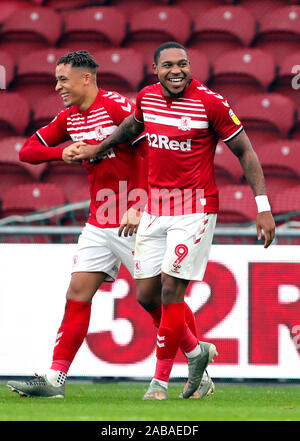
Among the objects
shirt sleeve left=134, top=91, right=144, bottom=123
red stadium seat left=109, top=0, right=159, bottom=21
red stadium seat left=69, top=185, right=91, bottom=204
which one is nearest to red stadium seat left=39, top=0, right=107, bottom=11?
red stadium seat left=109, top=0, right=159, bottom=21

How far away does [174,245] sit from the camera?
13.9ft

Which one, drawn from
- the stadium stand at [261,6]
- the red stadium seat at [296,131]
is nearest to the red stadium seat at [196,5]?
the stadium stand at [261,6]

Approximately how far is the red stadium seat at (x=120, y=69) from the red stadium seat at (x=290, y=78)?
1.49 m

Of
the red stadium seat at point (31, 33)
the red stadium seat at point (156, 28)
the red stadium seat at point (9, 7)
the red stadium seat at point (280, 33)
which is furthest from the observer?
the red stadium seat at point (9, 7)

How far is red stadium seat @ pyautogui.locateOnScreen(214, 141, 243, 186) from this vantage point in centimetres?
842

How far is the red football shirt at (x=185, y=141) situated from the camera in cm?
424

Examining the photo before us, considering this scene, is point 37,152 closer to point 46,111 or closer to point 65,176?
point 65,176

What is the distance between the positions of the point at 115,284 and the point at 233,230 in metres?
0.85

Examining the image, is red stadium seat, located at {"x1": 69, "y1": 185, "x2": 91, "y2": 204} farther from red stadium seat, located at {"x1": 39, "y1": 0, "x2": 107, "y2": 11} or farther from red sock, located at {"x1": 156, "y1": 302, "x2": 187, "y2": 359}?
red sock, located at {"x1": 156, "y1": 302, "x2": 187, "y2": 359}

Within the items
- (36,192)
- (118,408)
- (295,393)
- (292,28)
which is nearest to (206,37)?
(292,28)

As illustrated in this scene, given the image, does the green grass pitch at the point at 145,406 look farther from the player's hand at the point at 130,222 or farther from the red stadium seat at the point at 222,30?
the red stadium seat at the point at 222,30

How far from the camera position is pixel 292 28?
31.5 ft

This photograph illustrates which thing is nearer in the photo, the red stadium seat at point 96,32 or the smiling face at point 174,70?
the smiling face at point 174,70

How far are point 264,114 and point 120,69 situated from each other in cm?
166
